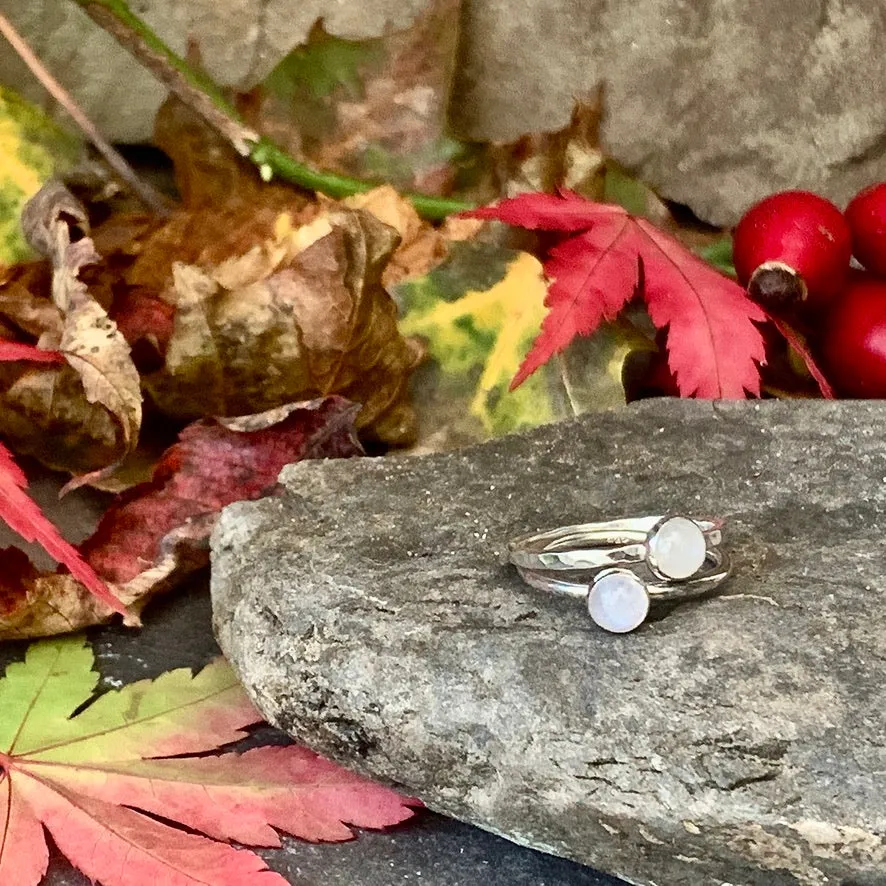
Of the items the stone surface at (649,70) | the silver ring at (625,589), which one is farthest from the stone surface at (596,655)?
the stone surface at (649,70)

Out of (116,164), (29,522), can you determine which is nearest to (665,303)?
(29,522)

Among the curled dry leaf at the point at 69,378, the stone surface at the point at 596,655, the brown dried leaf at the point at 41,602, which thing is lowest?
the stone surface at the point at 596,655

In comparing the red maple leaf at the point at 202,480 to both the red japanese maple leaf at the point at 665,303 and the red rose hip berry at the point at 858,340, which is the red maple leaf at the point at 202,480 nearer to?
the red japanese maple leaf at the point at 665,303

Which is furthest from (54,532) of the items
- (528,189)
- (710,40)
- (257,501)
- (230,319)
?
(710,40)

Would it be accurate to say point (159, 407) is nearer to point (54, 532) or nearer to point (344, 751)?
point (54, 532)

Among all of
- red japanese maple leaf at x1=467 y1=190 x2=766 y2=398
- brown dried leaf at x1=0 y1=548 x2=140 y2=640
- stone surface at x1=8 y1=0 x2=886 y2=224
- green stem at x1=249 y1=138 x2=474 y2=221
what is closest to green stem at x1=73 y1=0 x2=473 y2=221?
green stem at x1=249 y1=138 x2=474 y2=221
